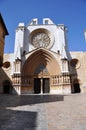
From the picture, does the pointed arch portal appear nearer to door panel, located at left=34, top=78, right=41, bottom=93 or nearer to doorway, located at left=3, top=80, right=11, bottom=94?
door panel, located at left=34, top=78, right=41, bottom=93

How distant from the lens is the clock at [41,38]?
2056 cm

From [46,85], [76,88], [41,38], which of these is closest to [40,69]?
[46,85]

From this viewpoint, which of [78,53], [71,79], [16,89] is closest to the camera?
[16,89]

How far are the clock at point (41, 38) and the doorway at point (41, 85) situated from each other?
17.2 ft

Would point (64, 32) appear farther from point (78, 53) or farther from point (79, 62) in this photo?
point (79, 62)

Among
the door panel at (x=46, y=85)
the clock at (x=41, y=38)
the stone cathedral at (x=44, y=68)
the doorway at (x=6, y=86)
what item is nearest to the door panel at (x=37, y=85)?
the stone cathedral at (x=44, y=68)

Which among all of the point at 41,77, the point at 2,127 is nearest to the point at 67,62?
the point at 41,77

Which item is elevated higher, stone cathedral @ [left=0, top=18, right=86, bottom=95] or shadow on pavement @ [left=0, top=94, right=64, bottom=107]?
stone cathedral @ [left=0, top=18, right=86, bottom=95]

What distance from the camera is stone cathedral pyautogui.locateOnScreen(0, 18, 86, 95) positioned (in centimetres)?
1714

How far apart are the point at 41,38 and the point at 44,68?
17.2ft

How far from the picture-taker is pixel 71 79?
18016 mm

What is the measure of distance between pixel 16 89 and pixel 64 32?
37.5 ft

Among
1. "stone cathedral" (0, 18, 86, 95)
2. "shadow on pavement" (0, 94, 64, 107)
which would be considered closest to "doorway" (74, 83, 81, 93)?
"stone cathedral" (0, 18, 86, 95)

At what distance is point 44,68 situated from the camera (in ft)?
62.3
